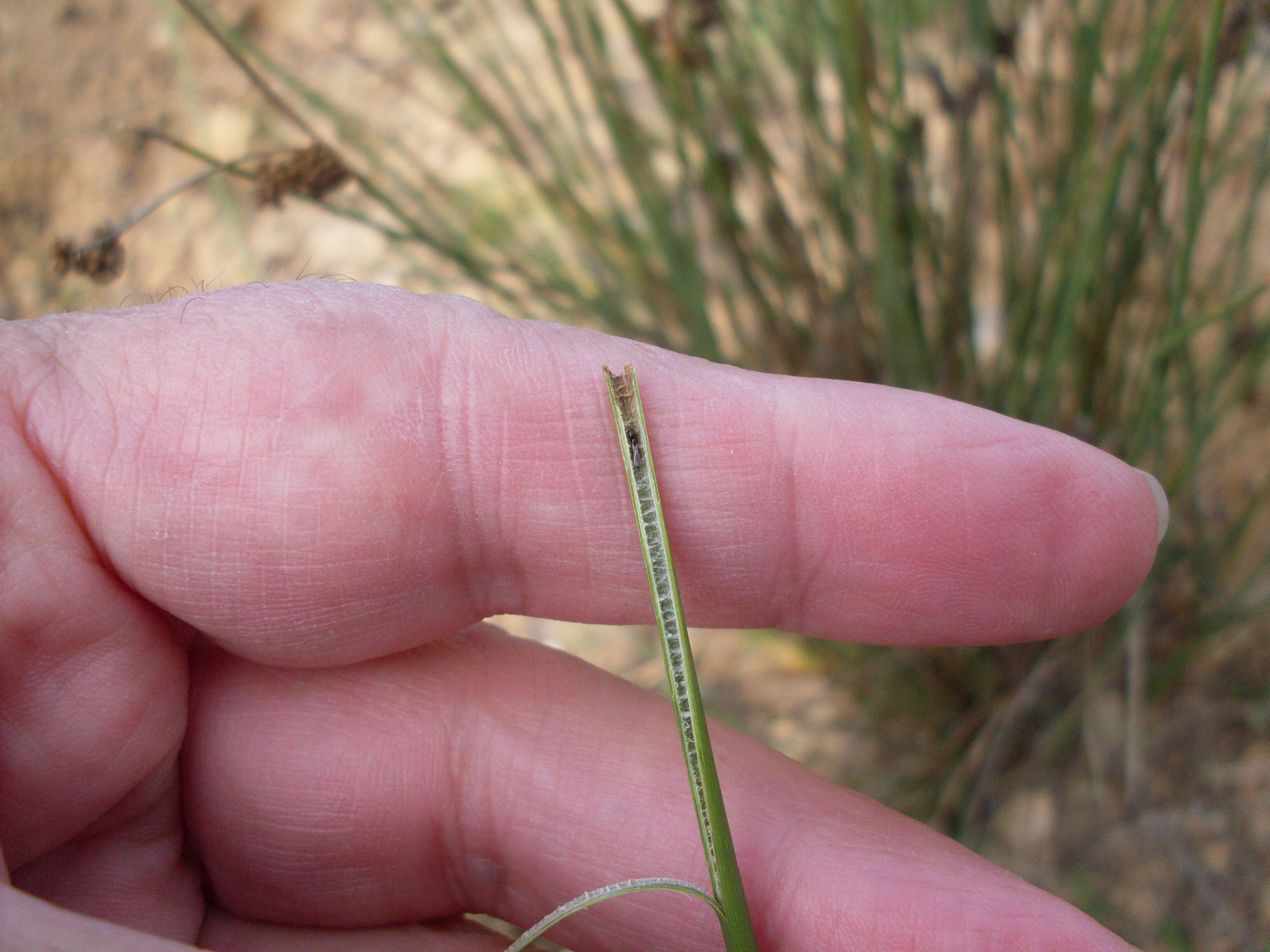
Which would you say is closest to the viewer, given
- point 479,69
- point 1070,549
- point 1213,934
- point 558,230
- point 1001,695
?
point 1070,549

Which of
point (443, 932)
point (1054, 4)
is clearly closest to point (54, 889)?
point (443, 932)

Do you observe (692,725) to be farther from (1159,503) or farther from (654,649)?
(654,649)

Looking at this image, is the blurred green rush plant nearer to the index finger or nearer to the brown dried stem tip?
the brown dried stem tip

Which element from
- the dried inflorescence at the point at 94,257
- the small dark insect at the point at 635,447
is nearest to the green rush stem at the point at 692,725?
the small dark insect at the point at 635,447

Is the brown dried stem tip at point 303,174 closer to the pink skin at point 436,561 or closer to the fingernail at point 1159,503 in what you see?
the pink skin at point 436,561

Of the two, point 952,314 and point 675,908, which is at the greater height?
point 952,314

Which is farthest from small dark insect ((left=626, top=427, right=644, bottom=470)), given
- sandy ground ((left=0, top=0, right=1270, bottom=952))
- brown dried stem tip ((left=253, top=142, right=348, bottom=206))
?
sandy ground ((left=0, top=0, right=1270, bottom=952))

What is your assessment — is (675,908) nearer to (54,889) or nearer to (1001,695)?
(54,889)
